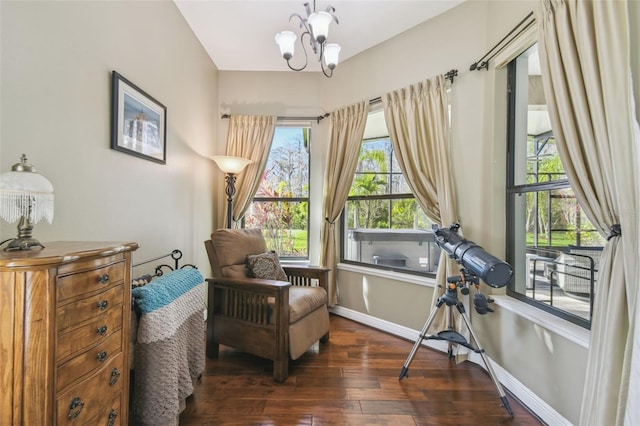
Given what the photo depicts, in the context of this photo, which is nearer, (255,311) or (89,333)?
(89,333)

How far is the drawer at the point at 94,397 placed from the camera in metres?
0.86

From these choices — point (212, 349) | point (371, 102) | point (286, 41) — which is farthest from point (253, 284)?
point (371, 102)

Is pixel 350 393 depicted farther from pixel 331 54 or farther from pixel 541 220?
pixel 331 54

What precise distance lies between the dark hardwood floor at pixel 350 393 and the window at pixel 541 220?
71 cm

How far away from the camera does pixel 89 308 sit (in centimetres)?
95

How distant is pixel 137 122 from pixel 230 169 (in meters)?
1.09

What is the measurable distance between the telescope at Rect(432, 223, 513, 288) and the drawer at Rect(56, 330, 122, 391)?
5.59ft

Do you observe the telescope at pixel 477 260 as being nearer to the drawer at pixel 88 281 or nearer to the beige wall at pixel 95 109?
the drawer at pixel 88 281

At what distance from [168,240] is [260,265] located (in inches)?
30.5

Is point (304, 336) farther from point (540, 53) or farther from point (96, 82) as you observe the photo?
point (540, 53)

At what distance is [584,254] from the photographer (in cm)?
149

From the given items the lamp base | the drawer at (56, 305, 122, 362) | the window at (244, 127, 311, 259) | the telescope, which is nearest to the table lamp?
the lamp base

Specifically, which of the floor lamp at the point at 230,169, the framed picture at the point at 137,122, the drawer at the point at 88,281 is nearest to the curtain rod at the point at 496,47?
the floor lamp at the point at 230,169

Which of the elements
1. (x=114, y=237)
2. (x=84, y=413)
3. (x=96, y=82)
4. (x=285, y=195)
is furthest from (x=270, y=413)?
(x=285, y=195)
